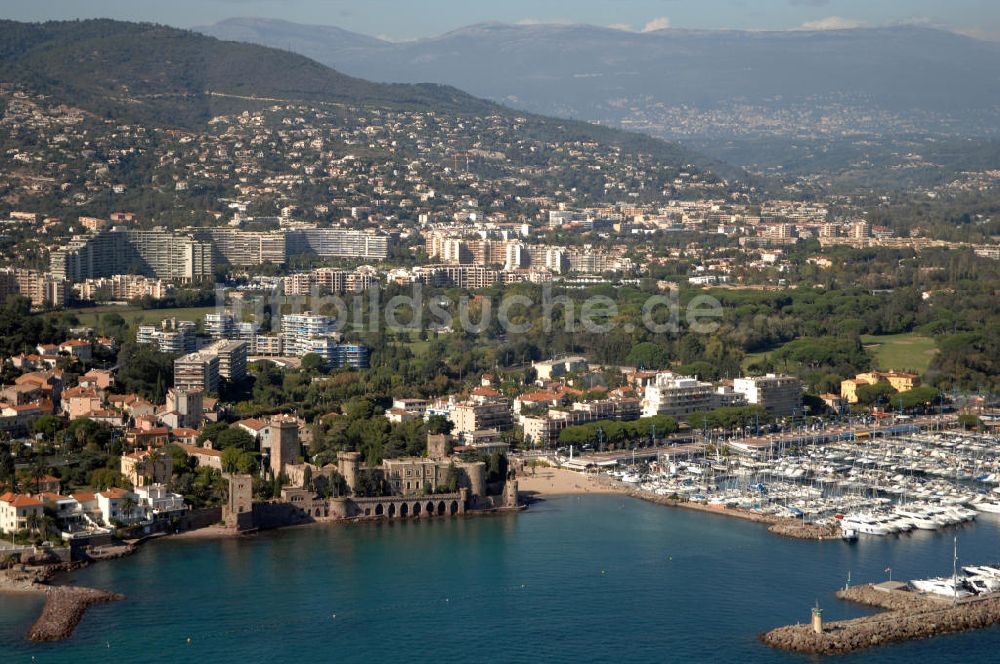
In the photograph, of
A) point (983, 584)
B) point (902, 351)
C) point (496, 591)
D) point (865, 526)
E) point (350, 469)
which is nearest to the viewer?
point (983, 584)

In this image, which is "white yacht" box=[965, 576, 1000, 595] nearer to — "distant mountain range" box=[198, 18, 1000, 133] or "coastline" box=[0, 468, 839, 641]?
"coastline" box=[0, 468, 839, 641]

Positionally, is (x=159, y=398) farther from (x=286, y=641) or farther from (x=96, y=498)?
(x=286, y=641)

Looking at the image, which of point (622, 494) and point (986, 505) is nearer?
point (986, 505)

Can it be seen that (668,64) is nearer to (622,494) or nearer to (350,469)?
(622,494)

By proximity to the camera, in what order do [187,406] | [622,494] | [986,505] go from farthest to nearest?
1. [187,406]
2. [622,494]
3. [986,505]

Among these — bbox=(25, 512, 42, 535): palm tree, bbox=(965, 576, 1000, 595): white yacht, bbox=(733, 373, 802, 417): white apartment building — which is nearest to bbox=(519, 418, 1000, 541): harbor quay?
bbox=(733, 373, 802, 417): white apartment building

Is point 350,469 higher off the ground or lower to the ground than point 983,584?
higher

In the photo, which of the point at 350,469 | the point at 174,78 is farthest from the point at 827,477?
the point at 174,78
